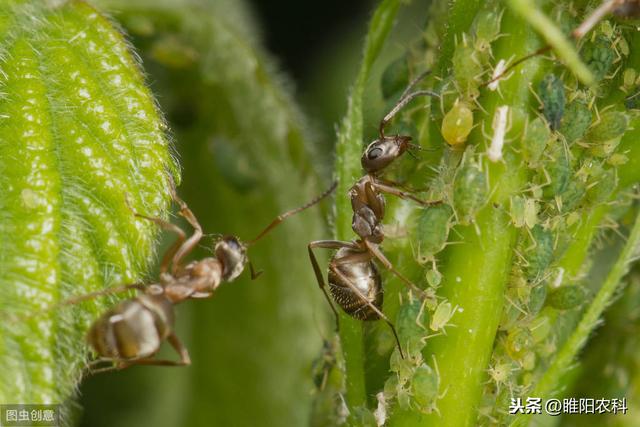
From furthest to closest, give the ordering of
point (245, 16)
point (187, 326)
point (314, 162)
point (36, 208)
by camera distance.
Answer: point (245, 16) < point (187, 326) < point (314, 162) < point (36, 208)

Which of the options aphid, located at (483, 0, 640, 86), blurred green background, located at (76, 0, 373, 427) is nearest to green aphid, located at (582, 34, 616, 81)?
aphid, located at (483, 0, 640, 86)

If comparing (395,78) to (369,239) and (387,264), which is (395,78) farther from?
(387,264)

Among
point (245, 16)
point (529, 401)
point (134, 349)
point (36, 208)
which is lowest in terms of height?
point (529, 401)

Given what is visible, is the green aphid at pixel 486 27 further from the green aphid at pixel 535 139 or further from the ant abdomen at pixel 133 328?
the ant abdomen at pixel 133 328

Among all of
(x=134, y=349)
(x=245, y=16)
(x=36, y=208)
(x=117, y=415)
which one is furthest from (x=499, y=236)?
(x=245, y=16)

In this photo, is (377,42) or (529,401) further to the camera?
(377,42)

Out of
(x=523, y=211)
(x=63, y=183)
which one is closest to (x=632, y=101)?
(x=523, y=211)

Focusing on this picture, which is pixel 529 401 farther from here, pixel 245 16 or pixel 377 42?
pixel 245 16
